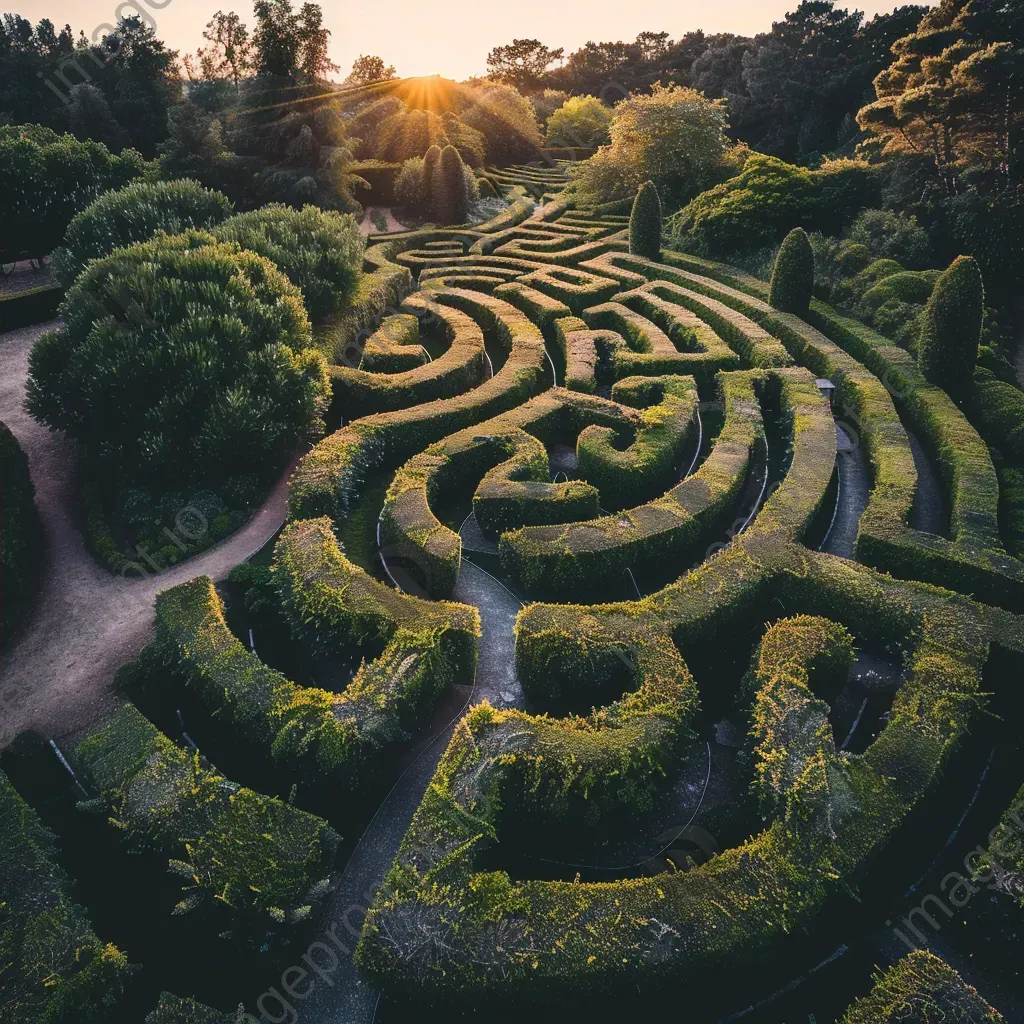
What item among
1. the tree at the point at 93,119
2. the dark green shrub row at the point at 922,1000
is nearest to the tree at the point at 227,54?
the tree at the point at 93,119

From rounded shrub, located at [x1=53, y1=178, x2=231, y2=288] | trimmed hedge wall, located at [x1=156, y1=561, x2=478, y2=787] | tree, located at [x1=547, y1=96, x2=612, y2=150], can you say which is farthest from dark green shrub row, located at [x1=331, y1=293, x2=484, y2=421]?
tree, located at [x1=547, y1=96, x2=612, y2=150]

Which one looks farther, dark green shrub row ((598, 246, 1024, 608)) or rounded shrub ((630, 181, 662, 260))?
rounded shrub ((630, 181, 662, 260))

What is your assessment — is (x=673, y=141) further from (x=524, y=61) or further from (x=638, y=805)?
(x=524, y=61)

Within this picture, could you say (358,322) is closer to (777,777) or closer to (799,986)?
(777,777)

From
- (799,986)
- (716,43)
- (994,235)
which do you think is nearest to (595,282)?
(994,235)

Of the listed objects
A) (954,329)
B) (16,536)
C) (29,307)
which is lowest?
(16,536)

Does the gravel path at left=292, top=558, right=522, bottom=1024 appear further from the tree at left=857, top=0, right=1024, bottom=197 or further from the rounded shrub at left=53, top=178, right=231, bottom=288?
the tree at left=857, top=0, right=1024, bottom=197

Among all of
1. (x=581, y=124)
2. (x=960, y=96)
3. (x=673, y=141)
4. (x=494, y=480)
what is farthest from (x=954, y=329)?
(x=581, y=124)
